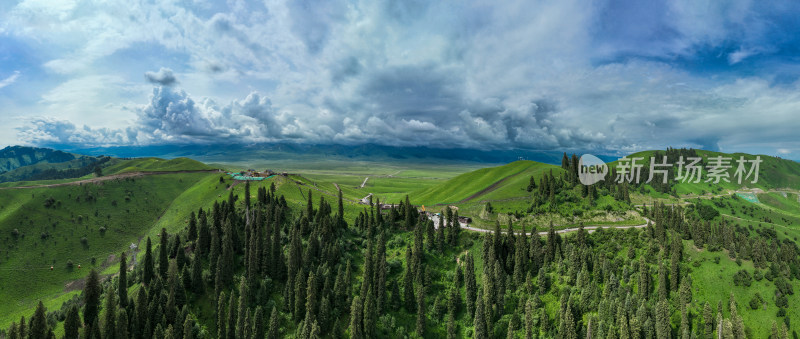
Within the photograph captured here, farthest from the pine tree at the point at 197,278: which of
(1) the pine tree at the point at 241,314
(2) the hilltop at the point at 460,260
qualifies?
(1) the pine tree at the point at 241,314

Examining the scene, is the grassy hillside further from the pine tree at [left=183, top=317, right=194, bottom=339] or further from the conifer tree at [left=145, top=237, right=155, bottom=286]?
the pine tree at [left=183, top=317, right=194, bottom=339]

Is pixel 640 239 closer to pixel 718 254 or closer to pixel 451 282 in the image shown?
pixel 718 254

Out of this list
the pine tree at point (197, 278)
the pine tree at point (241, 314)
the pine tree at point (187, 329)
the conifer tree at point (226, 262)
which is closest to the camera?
the pine tree at point (187, 329)

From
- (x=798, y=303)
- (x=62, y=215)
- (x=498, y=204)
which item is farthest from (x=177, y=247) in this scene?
(x=798, y=303)

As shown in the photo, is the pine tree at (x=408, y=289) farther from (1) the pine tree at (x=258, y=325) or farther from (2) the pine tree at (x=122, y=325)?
(2) the pine tree at (x=122, y=325)

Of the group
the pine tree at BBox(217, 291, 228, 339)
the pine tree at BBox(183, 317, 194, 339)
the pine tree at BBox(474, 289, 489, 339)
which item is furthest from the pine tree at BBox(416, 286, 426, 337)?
the pine tree at BBox(183, 317, 194, 339)

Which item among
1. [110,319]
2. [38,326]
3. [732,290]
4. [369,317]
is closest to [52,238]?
[38,326]

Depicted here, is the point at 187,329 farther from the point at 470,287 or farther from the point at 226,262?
the point at 470,287
